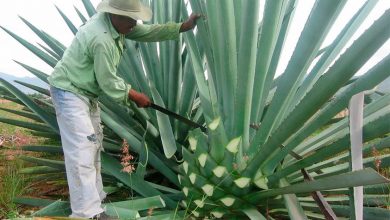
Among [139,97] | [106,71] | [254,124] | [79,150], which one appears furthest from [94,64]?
[254,124]

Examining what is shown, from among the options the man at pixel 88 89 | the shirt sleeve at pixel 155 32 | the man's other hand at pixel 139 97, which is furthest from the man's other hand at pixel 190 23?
the man's other hand at pixel 139 97

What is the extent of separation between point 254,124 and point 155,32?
2.65 ft

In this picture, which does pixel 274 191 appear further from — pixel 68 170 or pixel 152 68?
pixel 152 68

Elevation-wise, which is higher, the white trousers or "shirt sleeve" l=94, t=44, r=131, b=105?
"shirt sleeve" l=94, t=44, r=131, b=105

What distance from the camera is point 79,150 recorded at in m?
2.06

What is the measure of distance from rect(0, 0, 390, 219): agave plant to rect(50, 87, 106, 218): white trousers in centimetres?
10

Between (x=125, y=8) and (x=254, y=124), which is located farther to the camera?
(x=125, y=8)

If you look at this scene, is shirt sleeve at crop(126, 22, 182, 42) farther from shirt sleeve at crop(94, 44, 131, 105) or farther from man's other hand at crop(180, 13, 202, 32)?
shirt sleeve at crop(94, 44, 131, 105)

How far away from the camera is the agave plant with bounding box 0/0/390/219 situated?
1440 mm

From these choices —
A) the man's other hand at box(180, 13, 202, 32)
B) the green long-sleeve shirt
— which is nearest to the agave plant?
the man's other hand at box(180, 13, 202, 32)

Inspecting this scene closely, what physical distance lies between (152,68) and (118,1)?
70cm

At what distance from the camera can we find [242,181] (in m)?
1.82

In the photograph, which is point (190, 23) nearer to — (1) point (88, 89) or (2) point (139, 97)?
(2) point (139, 97)

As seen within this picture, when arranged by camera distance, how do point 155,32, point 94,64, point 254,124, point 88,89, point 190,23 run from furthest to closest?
point 155,32
point 190,23
point 88,89
point 94,64
point 254,124
